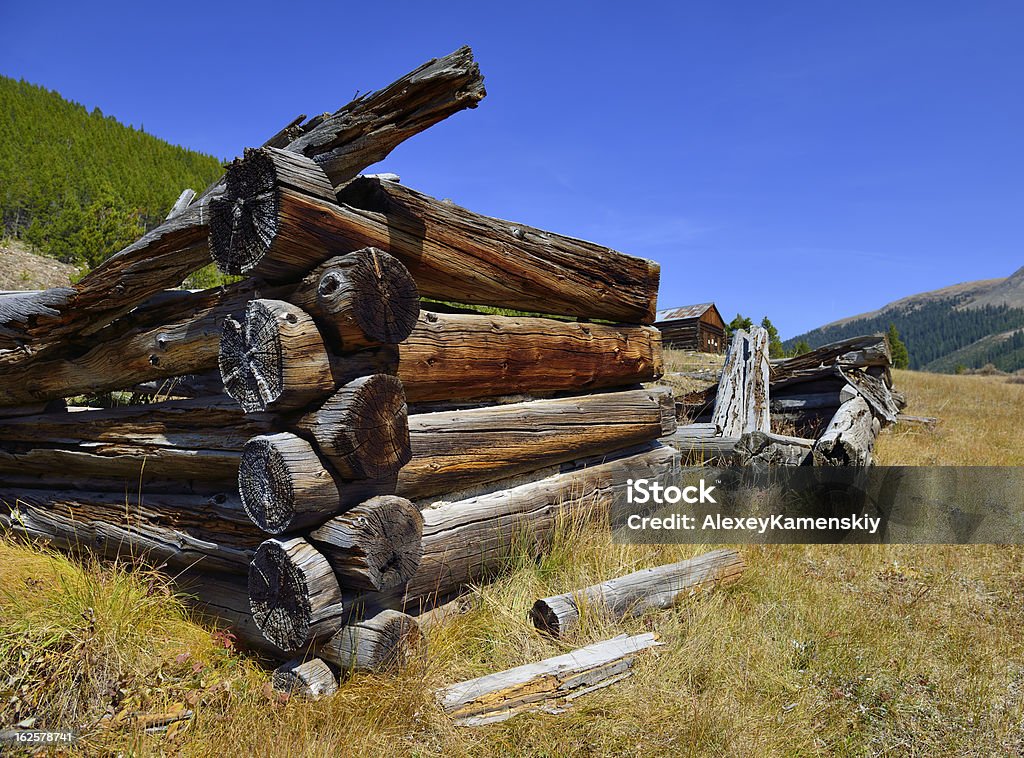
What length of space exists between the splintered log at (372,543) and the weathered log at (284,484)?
12 cm

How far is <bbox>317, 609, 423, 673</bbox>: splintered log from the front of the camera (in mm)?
3033

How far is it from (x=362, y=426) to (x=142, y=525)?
1.90 meters

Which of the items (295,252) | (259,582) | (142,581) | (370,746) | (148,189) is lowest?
(370,746)

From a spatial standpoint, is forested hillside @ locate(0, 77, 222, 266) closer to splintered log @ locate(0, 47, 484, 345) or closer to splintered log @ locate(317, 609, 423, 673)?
splintered log @ locate(0, 47, 484, 345)

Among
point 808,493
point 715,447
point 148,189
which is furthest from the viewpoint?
point 148,189

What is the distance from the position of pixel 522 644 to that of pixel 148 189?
72.5 metres

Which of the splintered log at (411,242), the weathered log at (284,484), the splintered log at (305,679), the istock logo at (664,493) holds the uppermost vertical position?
the splintered log at (411,242)

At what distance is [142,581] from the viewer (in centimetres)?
359

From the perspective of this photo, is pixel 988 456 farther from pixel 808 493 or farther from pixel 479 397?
pixel 479 397

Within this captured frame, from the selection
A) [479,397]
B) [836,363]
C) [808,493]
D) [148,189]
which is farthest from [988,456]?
[148,189]

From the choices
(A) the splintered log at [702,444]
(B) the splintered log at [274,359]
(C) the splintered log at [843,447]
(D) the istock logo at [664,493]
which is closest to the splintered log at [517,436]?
(D) the istock logo at [664,493]

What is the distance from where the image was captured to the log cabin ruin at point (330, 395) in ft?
9.67

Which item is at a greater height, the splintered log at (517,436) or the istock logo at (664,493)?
the splintered log at (517,436)

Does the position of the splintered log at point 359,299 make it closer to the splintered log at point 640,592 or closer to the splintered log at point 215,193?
the splintered log at point 215,193
